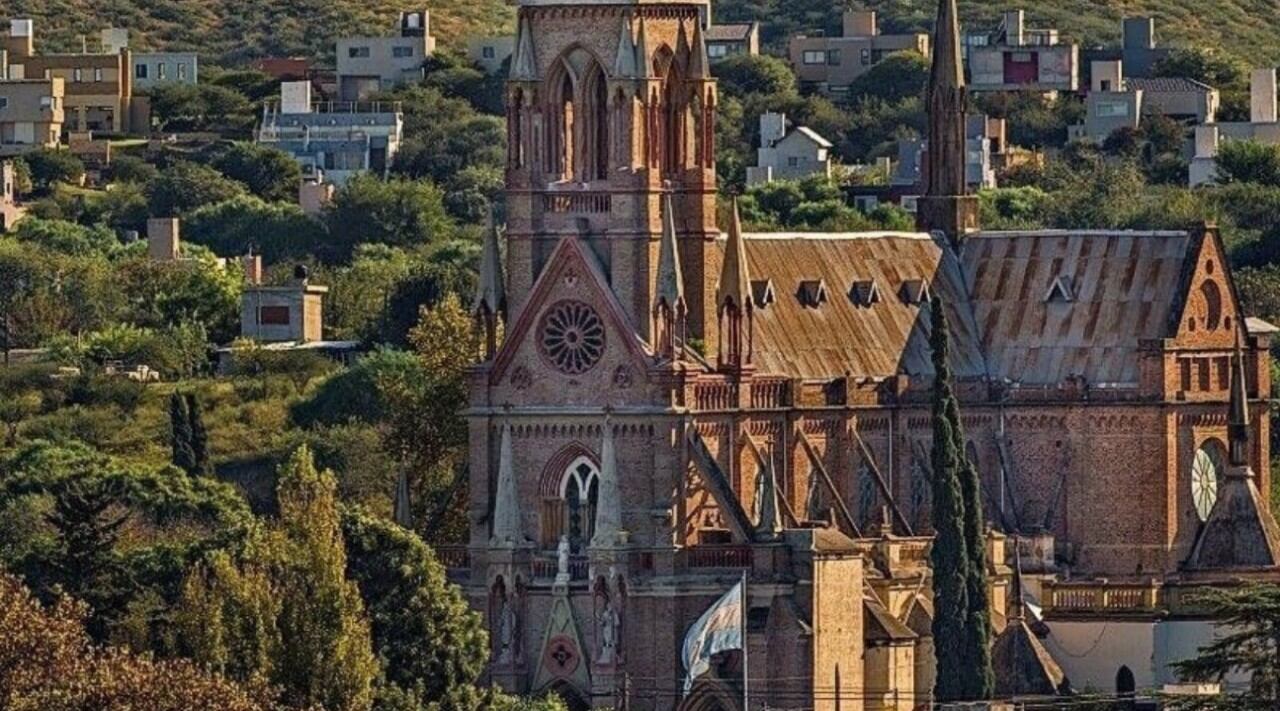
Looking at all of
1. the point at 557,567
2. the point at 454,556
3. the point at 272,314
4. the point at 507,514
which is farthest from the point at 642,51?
the point at 272,314

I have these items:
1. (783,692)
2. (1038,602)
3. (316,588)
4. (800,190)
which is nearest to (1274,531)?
(1038,602)

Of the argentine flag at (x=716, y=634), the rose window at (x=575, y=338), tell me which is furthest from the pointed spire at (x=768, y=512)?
the rose window at (x=575, y=338)

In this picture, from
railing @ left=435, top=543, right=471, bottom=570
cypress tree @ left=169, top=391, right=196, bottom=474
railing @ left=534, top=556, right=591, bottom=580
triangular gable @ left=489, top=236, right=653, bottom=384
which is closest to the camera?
railing @ left=534, top=556, right=591, bottom=580

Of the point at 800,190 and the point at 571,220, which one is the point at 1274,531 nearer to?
the point at 571,220

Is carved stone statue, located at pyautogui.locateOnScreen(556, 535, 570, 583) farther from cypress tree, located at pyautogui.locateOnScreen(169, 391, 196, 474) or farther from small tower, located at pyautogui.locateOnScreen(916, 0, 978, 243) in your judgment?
cypress tree, located at pyautogui.locateOnScreen(169, 391, 196, 474)

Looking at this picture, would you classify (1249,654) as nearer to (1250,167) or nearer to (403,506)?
(403,506)

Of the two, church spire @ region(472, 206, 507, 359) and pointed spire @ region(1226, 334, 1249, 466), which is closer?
church spire @ region(472, 206, 507, 359)

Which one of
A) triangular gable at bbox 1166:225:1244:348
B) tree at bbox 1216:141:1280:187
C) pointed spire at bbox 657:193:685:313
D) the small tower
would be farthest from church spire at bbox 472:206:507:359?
tree at bbox 1216:141:1280:187

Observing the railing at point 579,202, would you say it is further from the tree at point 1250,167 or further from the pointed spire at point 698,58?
the tree at point 1250,167
